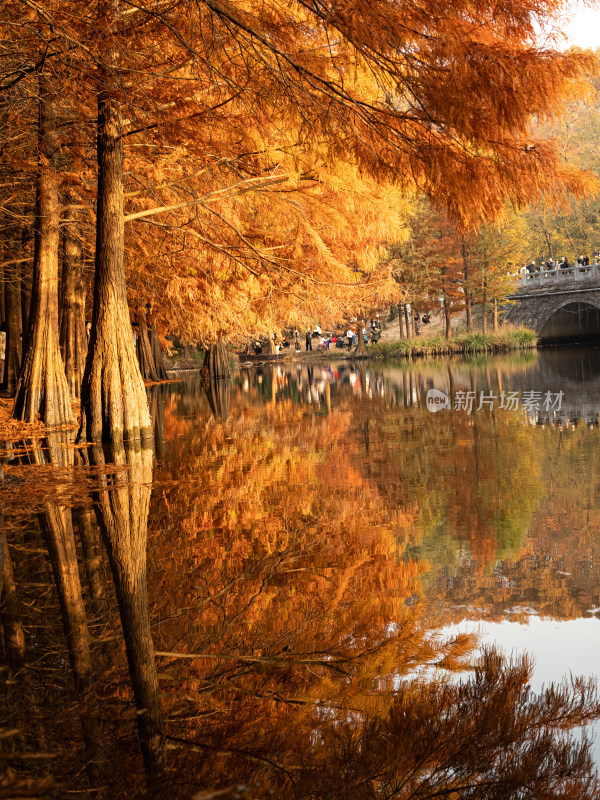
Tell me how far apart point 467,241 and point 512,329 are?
18.6ft

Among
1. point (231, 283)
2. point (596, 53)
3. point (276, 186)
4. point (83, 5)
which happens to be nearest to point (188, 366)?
point (231, 283)

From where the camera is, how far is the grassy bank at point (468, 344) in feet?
156

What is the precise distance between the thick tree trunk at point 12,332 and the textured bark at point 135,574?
12.4 metres

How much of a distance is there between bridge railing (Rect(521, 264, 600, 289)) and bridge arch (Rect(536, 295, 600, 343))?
111cm

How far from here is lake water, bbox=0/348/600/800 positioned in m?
2.32

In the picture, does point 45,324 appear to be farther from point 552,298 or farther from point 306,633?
point 552,298

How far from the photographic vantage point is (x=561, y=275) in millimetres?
52188

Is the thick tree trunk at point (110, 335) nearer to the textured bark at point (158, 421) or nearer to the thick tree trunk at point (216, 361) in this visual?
the textured bark at point (158, 421)

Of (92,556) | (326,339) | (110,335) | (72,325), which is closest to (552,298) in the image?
(326,339)

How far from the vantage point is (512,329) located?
168ft

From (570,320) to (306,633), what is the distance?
191 ft

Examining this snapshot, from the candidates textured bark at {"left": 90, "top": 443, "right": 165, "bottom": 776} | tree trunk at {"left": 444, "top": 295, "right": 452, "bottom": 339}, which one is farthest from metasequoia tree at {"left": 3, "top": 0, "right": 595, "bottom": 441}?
tree trunk at {"left": 444, "top": 295, "right": 452, "bottom": 339}

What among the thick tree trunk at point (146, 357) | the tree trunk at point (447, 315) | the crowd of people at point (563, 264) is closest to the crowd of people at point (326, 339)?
the tree trunk at point (447, 315)

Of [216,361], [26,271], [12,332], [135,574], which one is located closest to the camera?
[135,574]
